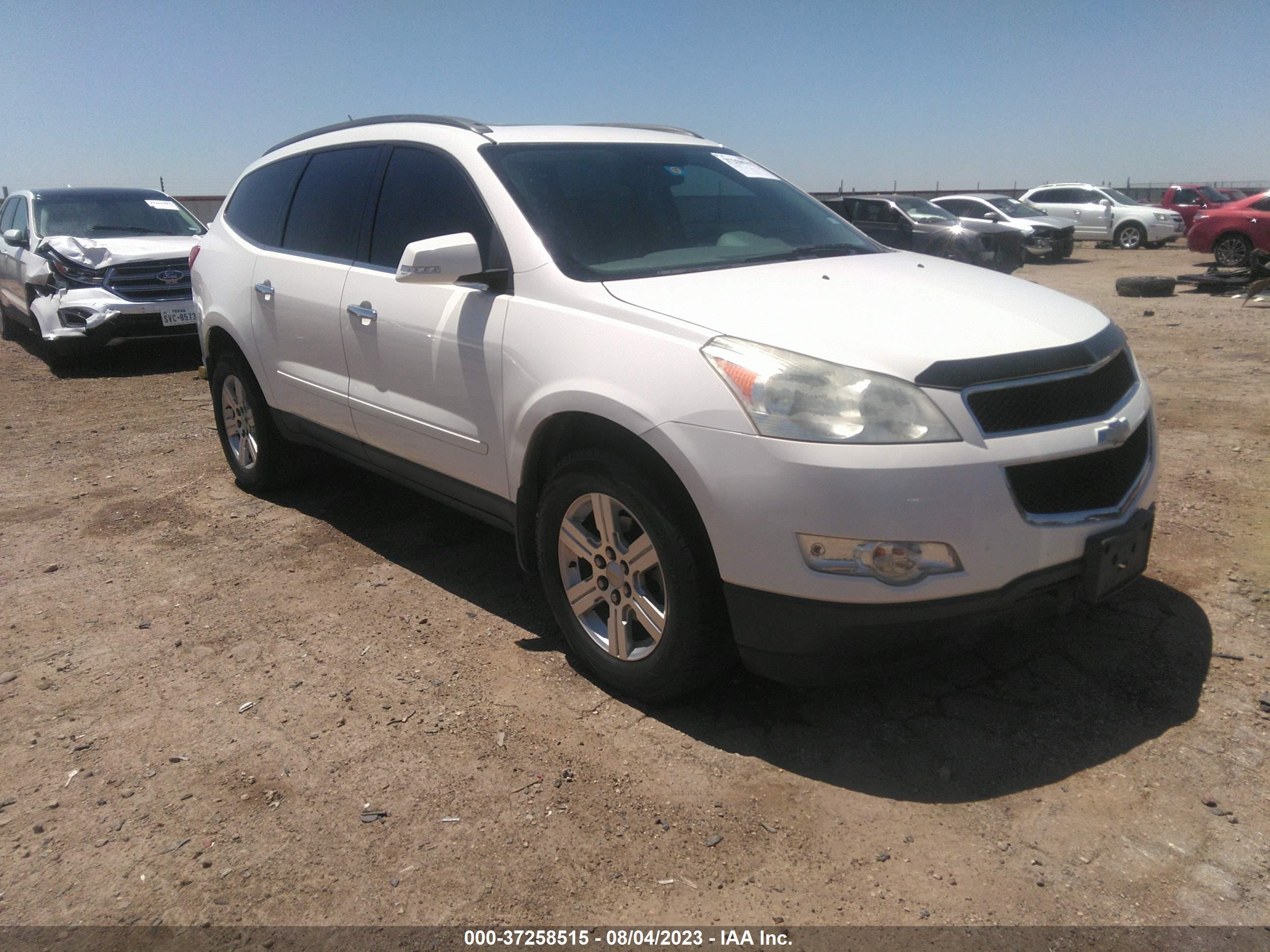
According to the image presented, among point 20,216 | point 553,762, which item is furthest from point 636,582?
point 20,216

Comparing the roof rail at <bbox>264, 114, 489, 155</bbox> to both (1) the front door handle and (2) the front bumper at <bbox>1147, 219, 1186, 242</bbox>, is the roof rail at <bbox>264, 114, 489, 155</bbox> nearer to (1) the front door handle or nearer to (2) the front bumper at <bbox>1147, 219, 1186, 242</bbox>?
(1) the front door handle

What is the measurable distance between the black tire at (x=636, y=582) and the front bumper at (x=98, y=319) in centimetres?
740

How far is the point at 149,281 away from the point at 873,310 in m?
8.51

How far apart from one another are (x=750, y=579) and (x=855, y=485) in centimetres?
39

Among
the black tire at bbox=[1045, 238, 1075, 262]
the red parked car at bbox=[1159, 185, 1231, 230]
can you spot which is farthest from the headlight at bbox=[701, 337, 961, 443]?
the red parked car at bbox=[1159, 185, 1231, 230]

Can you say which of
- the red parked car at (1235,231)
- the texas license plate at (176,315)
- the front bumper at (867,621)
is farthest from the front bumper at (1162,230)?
the front bumper at (867,621)

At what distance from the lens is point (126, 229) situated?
10.0 m

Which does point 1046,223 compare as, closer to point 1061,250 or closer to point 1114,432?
point 1061,250

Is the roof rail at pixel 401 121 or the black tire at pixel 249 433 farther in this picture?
the black tire at pixel 249 433

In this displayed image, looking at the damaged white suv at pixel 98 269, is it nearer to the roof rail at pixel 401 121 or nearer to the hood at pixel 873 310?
the roof rail at pixel 401 121

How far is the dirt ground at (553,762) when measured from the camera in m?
2.36

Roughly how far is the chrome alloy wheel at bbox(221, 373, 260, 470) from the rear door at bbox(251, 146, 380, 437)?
511 millimetres

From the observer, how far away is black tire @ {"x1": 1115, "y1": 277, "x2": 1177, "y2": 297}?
13352 mm

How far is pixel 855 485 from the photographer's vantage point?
2.47m
